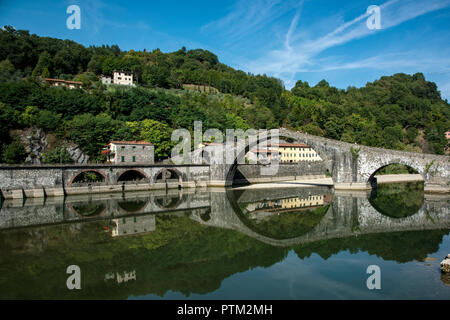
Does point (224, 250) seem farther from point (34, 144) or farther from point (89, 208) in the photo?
point (34, 144)

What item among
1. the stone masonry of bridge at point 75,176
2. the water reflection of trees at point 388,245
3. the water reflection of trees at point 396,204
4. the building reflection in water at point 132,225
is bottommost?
the water reflection of trees at point 388,245

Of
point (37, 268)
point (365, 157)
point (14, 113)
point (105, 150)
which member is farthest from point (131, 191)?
point (365, 157)

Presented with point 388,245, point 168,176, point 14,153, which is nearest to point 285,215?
point 388,245

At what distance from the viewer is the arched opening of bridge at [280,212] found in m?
13.7

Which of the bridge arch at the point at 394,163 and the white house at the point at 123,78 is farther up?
the white house at the point at 123,78

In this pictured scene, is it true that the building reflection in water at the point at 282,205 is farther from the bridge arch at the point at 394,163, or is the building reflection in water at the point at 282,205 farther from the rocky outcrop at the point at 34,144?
the rocky outcrop at the point at 34,144

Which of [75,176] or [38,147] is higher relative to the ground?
[38,147]

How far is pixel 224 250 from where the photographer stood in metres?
10.5

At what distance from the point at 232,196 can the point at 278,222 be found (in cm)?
966

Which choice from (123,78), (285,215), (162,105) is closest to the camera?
(285,215)

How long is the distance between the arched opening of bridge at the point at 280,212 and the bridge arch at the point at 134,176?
7.86 metres

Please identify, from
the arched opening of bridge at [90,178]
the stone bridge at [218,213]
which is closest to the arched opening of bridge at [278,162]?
the stone bridge at [218,213]

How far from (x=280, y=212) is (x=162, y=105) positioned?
29973 millimetres
